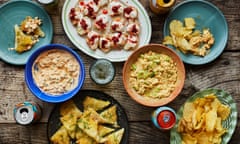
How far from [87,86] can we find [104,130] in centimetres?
25

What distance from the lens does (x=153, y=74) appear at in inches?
85.2

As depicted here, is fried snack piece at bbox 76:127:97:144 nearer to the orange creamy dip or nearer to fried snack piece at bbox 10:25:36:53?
the orange creamy dip

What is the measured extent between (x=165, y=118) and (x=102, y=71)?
0.40 metres

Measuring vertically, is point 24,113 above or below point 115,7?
below

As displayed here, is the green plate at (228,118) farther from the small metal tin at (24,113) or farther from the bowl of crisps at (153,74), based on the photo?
→ the small metal tin at (24,113)

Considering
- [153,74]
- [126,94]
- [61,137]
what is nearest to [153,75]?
[153,74]

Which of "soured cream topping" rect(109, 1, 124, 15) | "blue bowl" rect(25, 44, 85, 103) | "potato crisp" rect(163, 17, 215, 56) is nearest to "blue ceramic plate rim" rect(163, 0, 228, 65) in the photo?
"potato crisp" rect(163, 17, 215, 56)

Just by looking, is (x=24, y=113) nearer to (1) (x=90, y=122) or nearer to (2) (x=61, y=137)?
(2) (x=61, y=137)

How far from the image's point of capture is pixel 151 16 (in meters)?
2.25

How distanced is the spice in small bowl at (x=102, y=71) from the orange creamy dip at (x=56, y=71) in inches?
3.3

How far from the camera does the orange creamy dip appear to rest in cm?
213

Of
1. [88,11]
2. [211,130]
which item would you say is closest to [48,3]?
[88,11]

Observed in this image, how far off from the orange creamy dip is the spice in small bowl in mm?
85

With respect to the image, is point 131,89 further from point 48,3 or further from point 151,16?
point 48,3
